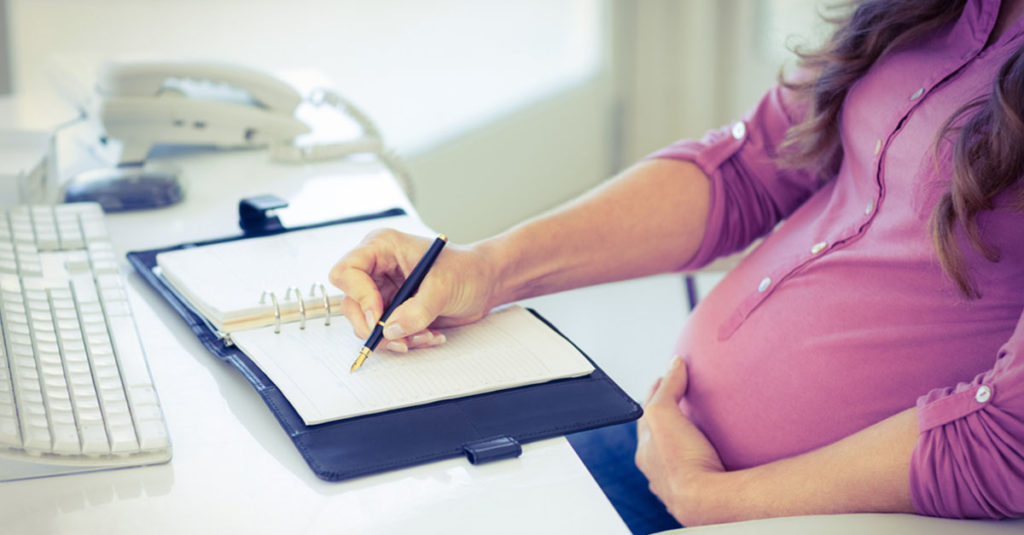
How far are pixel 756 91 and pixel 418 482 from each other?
7.42 feet

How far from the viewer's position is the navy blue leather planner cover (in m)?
0.66

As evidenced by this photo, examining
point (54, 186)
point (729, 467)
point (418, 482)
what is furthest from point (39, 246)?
point (729, 467)

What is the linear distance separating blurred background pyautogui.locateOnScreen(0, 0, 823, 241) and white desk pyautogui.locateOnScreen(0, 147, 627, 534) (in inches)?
58.0

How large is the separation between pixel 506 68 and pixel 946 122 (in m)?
1.93

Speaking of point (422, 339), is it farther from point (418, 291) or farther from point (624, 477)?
point (624, 477)

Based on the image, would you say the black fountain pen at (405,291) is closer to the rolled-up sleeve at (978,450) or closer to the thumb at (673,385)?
the thumb at (673,385)

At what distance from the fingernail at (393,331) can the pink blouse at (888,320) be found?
1.13 feet

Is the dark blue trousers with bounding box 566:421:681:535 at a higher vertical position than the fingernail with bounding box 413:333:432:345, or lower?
lower

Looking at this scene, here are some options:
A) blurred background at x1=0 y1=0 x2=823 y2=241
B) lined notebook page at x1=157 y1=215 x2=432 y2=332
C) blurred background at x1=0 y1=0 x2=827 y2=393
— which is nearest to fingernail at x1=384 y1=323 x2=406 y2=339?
lined notebook page at x1=157 y1=215 x2=432 y2=332

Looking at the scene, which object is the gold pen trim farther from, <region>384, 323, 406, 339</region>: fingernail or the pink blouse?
the pink blouse

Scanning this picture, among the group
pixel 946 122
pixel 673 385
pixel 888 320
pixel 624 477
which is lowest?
pixel 624 477

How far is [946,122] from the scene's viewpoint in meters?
0.82

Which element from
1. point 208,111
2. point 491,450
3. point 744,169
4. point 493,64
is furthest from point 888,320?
point 493,64

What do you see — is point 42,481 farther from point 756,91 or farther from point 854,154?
point 756,91
